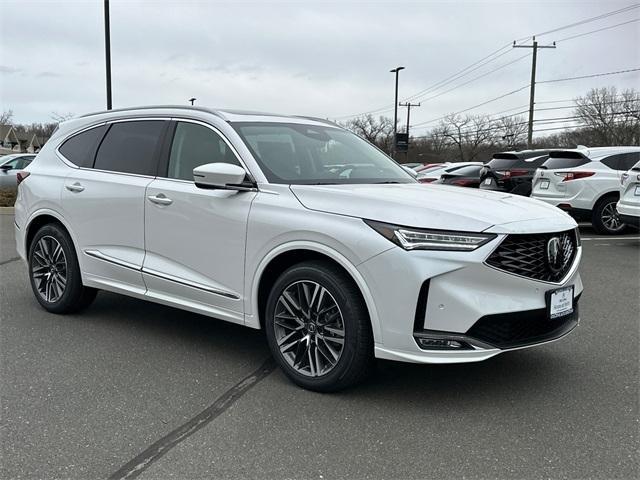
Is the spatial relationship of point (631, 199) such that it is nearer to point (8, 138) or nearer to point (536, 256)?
point (536, 256)

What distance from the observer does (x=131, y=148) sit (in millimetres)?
4988

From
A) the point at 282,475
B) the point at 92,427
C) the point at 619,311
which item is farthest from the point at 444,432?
the point at 619,311

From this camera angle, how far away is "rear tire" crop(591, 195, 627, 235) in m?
11.3

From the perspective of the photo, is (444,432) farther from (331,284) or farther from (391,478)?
(331,284)

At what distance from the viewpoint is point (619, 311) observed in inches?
223

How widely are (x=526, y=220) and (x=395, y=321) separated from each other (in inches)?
37.7

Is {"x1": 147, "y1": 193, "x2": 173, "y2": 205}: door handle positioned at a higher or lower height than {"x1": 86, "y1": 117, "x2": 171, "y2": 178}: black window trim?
lower

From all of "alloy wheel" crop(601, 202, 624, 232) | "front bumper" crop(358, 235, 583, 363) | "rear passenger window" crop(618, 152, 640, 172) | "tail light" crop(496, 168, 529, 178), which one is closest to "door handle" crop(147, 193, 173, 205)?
"front bumper" crop(358, 235, 583, 363)

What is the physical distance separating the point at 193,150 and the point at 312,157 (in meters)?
0.90

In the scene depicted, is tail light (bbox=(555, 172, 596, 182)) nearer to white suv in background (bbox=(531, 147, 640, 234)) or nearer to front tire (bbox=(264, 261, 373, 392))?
white suv in background (bbox=(531, 147, 640, 234))

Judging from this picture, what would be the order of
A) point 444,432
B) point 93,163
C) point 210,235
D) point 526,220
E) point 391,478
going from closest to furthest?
point 391,478 < point 444,432 < point 526,220 < point 210,235 < point 93,163

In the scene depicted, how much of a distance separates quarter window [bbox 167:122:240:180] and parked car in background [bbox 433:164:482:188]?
1049 centimetres

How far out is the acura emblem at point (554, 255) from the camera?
349cm

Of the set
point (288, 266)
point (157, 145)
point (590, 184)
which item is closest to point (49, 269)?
point (157, 145)
